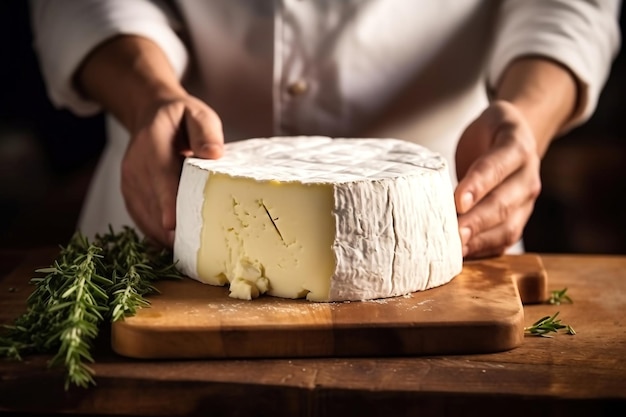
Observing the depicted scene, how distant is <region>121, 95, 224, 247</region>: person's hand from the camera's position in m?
1.64

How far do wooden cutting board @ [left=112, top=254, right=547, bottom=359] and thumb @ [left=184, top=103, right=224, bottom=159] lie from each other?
0.88ft

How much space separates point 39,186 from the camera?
3395 millimetres

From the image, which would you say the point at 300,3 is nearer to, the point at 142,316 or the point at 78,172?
the point at 142,316

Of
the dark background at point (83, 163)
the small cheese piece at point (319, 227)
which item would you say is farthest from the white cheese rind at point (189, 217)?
the dark background at point (83, 163)

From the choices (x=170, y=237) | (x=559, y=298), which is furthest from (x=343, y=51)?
(x=559, y=298)

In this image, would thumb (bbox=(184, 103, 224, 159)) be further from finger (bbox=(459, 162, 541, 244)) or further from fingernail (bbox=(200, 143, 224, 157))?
finger (bbox=(459, 162, 541, 244))

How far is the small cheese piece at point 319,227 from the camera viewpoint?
4.70 ft

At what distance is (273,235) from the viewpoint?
1.45m

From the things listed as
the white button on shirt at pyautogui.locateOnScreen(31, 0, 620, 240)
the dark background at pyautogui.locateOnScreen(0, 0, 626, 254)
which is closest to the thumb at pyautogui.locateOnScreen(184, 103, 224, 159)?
the white button on shirt at pyautogui.locateOnScreen(31, 0, 620, 240)

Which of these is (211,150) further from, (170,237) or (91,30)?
(91,30)

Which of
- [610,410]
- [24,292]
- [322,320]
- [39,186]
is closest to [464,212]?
[322,320]

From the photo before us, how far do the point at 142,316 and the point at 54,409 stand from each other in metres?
0.19

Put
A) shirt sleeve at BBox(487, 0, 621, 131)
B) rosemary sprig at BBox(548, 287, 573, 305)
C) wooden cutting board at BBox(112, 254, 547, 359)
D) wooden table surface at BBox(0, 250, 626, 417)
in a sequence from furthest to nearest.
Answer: shirt sleeve at BBox(487, 0, 621, 131) < rosemary sprig at BBox(548, 287, 573, 305) < wooden cutting board at BBox(112, 254, 547, 359) < wooden table surface at BBox(0, 250, 626, 417)

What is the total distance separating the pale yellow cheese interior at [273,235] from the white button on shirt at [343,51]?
579 millimetres
